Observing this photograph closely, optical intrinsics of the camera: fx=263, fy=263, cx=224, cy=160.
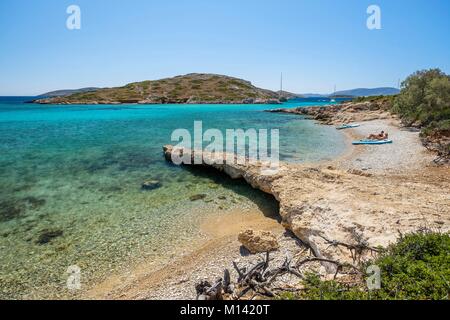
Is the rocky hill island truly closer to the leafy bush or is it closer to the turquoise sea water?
the leafy bush

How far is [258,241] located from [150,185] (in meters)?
11.2

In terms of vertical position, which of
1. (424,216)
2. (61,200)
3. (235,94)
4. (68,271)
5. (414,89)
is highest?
(235,94)

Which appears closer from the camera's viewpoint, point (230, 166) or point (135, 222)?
point (135, 222)

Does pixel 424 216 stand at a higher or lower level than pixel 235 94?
lower

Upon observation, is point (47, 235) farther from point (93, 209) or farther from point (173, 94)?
point (173, 94)

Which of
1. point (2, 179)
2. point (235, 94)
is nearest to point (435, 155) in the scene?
point (2, 179)

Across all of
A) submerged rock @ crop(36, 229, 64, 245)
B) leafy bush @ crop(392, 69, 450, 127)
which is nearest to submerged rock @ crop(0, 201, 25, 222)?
submerged rock @ crop(36, 229, 64, 245)

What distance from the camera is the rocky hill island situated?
445 feet

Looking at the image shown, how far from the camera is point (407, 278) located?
6273 mm

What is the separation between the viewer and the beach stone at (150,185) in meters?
19.5

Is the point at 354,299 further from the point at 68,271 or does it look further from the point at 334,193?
the point at 68,271

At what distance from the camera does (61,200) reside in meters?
17.4

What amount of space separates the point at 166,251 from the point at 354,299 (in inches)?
325

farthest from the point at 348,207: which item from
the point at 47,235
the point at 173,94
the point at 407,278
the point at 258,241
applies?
the point at 173,94
